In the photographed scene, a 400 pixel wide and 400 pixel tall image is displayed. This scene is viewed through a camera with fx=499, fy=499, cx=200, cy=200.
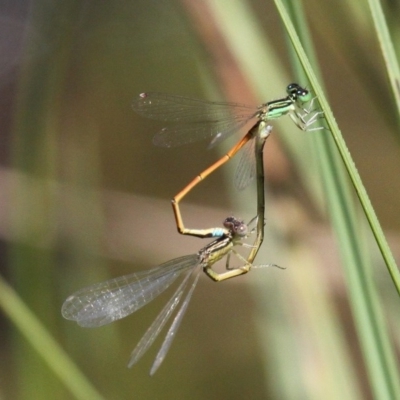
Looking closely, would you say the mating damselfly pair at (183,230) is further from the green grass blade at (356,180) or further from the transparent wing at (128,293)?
the green grass blade at (356,180)

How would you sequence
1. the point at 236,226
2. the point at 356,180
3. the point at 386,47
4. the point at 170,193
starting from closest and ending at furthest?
the point at 356,180 < the point at 386,47 < the point at 236,226 < the point at 170,193

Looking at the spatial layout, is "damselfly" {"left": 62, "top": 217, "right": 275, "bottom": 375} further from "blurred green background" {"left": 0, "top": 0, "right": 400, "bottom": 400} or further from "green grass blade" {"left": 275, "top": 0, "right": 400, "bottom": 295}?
"green grass blade" {"left": 275, "top": 0, "right": 400, "bottom": 295}

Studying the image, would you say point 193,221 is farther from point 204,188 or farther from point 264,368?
point 264,368

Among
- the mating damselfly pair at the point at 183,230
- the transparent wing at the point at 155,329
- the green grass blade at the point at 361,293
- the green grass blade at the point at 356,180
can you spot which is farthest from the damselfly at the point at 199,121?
the green grass blade at the point at 356,180

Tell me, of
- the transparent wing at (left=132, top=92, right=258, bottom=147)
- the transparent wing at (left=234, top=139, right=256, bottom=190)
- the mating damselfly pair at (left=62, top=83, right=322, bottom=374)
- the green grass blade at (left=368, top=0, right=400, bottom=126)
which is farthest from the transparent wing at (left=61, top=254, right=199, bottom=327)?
the green grass blade at (left=368, top=0, right=400, bottom=126)

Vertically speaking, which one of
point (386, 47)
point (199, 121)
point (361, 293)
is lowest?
point (361, 293)

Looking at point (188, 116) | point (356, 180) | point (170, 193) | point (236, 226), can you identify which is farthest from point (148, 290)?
point (170, 193)

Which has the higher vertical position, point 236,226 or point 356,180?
point 236,226

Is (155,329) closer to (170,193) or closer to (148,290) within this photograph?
(148,290)
